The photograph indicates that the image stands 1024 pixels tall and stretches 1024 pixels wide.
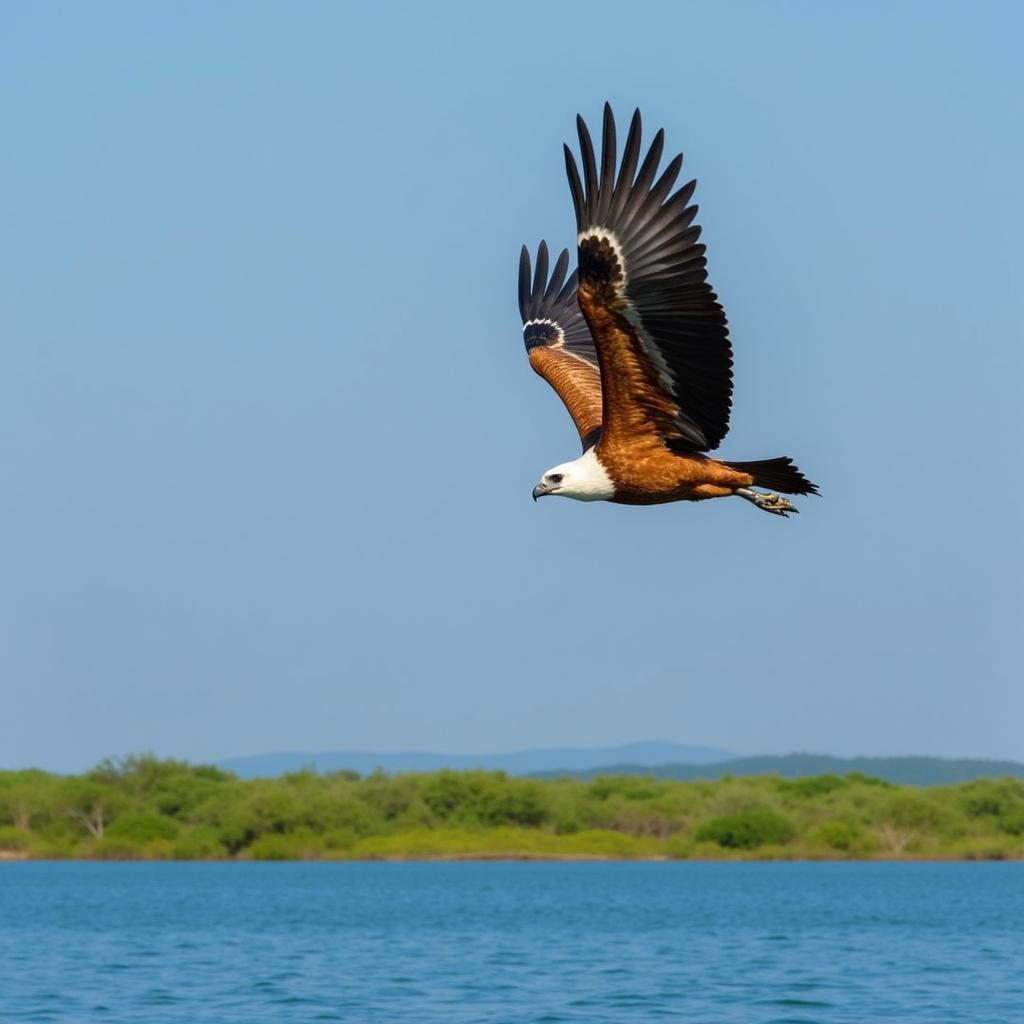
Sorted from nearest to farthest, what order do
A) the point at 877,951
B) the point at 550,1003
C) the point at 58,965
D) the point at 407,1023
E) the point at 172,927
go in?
the point at 407,1023
the point at 550,1003
the point at 58,965
the point at 877,951
the point at 172,927

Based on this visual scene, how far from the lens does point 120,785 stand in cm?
9756

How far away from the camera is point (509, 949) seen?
5300 cm

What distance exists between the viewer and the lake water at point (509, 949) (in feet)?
124

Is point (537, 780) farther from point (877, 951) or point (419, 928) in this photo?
point (877, 951)

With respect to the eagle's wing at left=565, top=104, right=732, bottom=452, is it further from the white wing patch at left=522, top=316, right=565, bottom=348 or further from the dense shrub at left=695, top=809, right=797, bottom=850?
the dense shrub at left=695, top=809, right=797, bottom=850

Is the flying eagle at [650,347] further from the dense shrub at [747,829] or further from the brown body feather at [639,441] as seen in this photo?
the dense shrub at [747,829]

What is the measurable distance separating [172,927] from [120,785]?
122 feet

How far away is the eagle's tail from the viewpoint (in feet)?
49.9

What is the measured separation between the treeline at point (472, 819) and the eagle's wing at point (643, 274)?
260ft

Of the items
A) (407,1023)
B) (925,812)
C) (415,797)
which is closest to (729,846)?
(925,812)

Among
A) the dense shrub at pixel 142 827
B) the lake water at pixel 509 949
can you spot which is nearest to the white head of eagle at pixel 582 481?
the lake water at pixel 509 949

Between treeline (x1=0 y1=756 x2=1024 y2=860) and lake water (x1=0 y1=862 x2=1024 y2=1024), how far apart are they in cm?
180

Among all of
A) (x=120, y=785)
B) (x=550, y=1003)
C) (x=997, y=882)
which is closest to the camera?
(x=550, y=1003)

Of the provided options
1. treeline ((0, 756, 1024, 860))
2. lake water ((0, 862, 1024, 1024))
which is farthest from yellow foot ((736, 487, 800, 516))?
treeline ((0, 756, 1024, 860))
